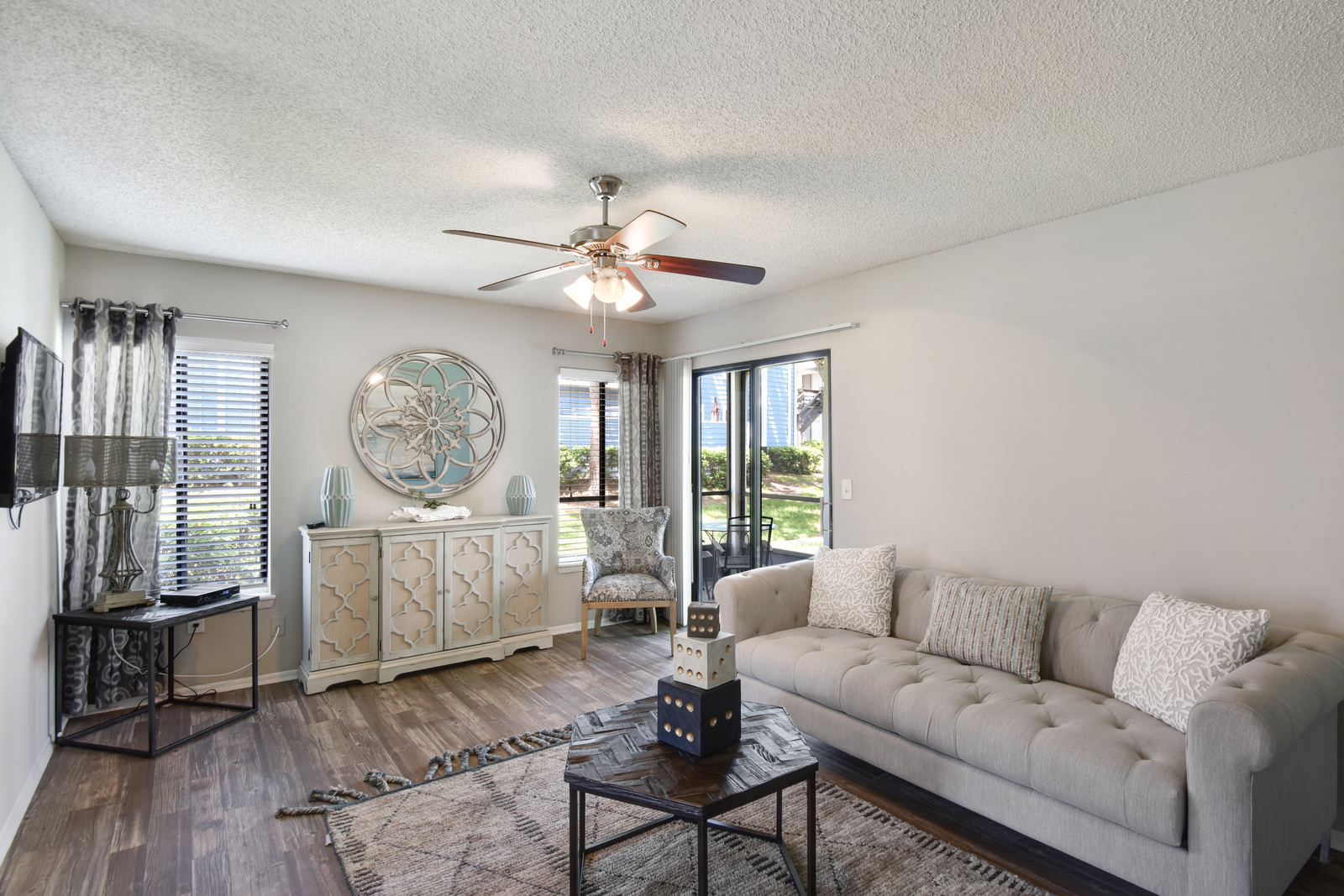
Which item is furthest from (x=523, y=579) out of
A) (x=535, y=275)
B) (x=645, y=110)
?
(x=645, y=110)

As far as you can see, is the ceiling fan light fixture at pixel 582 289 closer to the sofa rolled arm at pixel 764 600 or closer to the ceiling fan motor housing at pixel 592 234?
the ceiling fan motor housing at pixel 592 234

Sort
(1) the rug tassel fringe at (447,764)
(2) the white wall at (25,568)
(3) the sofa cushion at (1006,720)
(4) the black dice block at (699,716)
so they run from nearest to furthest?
(3) the sofa cushion at (1006,720), (4) the black dice block at (699,716), (2) the white wall at (25,568), (1) the rug tassel fringe at (447,764)

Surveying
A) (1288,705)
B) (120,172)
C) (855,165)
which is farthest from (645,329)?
(1288,705)

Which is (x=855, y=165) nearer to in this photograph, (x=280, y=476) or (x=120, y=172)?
(x=120, y=172)

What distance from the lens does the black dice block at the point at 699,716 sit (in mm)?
2080

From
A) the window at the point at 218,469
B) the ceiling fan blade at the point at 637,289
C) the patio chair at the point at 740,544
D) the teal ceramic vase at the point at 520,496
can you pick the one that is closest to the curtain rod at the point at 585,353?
the teal ceramic vase at the point at 520,496

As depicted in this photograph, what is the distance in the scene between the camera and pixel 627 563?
16.6 ft

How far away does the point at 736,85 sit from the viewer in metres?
2.06

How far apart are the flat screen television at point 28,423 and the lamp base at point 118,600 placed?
2.12 ft

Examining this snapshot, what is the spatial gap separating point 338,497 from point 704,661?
296 centimetres

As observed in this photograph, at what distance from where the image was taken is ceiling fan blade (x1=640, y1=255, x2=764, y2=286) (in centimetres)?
271

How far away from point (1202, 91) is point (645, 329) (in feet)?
13.9

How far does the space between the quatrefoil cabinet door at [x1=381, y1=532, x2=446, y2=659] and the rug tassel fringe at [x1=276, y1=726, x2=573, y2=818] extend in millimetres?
1244

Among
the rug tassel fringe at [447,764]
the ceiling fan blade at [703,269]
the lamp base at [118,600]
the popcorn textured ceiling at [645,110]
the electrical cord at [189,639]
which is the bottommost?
the rug tassel fringe at [447,764]
